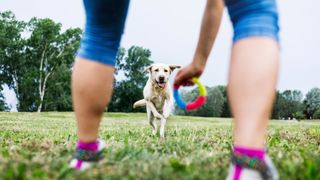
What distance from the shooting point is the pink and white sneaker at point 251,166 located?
1712 mm

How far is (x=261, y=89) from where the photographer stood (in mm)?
1712

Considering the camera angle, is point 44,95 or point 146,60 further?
point 146,60

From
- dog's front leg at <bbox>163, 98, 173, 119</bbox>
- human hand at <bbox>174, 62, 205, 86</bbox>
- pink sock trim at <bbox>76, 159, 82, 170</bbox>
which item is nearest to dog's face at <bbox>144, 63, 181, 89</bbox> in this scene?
dog's front leg at <bbox>163, 98, 173, 119</bbox>

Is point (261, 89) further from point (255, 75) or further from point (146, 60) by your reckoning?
point (146, 60)

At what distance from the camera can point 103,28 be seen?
2.23m

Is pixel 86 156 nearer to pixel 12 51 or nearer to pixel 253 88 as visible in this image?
pixel 253 88

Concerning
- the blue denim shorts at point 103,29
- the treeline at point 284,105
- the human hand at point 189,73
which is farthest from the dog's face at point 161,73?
the treeline at point 284,105

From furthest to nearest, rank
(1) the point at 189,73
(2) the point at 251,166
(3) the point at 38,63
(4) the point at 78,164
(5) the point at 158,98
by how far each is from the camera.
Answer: (3) the point at 38,63 < (5) the point at 158,98 < (1) the point at 189,73 < (4) the point at 78,164 < (2) the point at 251,166

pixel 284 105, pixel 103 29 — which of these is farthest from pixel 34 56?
pixel 103 29

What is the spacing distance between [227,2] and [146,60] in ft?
203

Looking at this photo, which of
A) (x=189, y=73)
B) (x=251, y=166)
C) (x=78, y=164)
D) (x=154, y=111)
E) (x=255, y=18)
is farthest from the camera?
(x=154, y=111)

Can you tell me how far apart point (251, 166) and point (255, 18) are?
0.53 m

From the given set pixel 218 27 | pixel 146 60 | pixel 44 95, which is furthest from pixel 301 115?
pixel 218 27

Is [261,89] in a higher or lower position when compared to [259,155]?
higher
